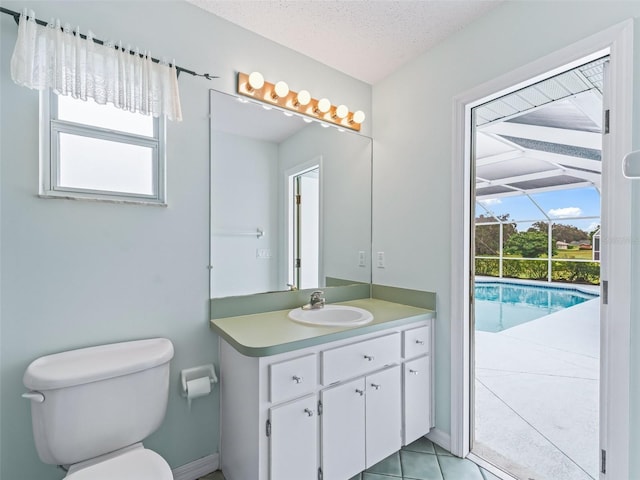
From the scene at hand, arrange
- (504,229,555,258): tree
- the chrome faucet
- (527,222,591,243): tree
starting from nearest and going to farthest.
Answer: the chrome faucet < (527,222,591,243): tree < (504,229,555,258): tree

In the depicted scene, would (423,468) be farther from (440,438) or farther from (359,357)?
(359,357)

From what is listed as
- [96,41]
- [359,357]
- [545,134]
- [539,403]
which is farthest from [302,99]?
[539,403]

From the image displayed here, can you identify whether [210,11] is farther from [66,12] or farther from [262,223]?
[262,223]

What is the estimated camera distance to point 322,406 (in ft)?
4.57

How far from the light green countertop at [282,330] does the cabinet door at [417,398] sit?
0.28 metres

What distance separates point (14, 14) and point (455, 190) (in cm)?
211

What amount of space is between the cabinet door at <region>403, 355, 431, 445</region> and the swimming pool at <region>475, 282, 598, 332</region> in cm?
306

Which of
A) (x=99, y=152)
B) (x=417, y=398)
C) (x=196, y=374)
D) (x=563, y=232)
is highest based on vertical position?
(x=99, y=152)

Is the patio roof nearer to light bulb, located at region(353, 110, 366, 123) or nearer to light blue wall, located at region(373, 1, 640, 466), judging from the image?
light blue wall, located at region(373, 1, 640, 466)

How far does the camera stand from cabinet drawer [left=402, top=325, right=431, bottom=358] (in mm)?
1750

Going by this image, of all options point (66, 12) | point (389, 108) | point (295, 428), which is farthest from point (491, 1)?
point (295, 428)

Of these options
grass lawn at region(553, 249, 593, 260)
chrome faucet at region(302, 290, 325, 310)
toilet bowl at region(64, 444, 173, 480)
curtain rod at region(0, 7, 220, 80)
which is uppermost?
curtain rod at region(0, 7, 220, 80)

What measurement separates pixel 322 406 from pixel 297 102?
1728 mm

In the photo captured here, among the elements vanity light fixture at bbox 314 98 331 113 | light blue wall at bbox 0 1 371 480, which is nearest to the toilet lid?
light blue wall at bbox 0 1 371 480
